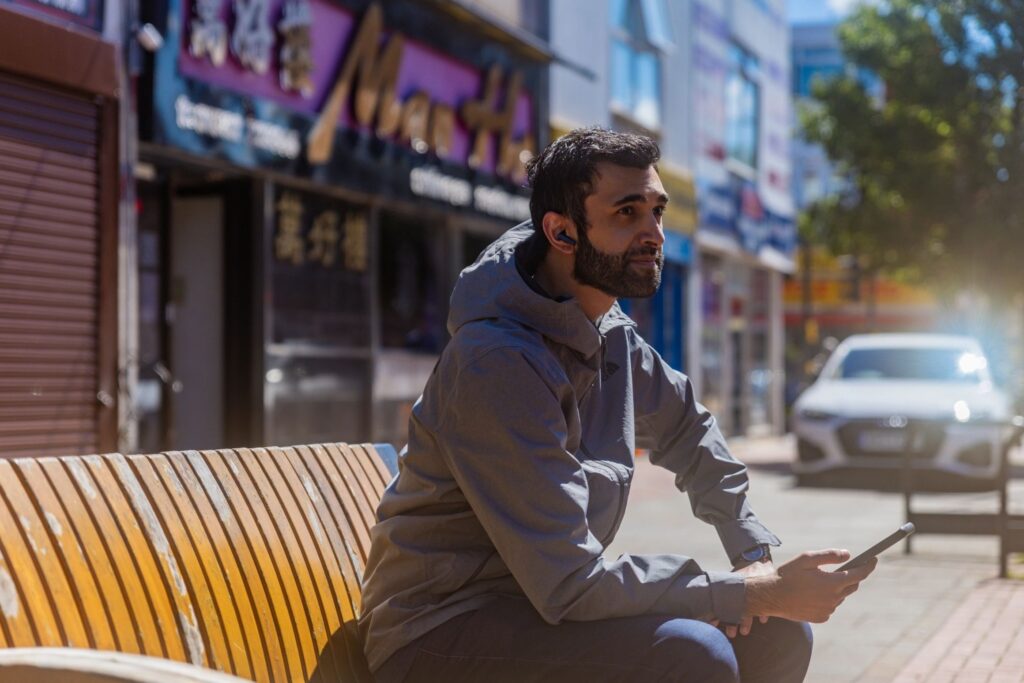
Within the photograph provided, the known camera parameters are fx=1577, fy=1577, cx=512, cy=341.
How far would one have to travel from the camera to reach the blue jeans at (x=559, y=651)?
2.84 metres

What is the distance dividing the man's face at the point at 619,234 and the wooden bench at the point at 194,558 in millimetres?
912

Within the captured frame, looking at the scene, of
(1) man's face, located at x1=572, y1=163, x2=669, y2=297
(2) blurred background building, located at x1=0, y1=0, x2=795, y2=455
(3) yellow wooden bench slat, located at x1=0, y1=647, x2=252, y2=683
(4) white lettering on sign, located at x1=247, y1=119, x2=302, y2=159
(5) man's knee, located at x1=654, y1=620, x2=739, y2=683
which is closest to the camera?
(3) yellow wooden bench slat, located at x1=0, y1=647, x2=252, y2=683

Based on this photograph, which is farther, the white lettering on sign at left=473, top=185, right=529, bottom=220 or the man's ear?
the white lettering on sign at left=473, top=185, right=529, bottom=220

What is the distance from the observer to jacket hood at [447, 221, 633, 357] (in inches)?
120

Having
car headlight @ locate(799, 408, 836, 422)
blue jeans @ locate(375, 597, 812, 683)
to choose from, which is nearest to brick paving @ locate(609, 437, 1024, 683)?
car headlight @ locate(799, 408, 836, 422)

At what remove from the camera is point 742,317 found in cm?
2752

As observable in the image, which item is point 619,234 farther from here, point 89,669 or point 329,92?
point 329,92

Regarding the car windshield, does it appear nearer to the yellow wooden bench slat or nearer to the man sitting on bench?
the man sitting on bench

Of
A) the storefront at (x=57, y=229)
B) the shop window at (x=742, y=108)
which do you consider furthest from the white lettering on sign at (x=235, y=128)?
the shop window at (x=742, y=108)

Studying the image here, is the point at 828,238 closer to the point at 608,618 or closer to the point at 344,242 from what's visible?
the point at 344,242

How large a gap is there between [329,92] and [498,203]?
345 centimetres

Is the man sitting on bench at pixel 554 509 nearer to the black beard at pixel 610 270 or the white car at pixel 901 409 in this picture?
the black beard at pixel 610 270

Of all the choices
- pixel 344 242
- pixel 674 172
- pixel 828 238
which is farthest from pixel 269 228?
pixel 828 238

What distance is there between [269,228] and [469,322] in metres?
8.65
